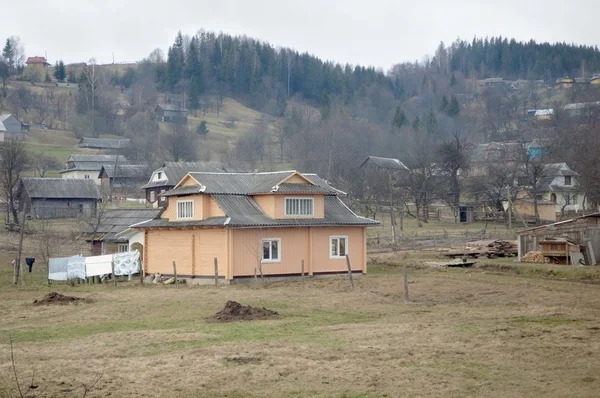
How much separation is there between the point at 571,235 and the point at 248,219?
17307 mm

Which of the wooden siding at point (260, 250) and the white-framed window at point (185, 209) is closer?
the wooden siding at point (260, 250)

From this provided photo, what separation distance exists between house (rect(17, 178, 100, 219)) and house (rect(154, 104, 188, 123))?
79.9 metres

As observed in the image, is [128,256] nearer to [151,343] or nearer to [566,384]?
[151,343]

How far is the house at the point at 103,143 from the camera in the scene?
444 ft

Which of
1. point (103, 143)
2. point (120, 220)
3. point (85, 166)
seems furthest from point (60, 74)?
point (120, 220)

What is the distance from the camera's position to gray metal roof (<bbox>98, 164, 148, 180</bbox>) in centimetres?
10579

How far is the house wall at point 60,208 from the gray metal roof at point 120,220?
24474 millimetres

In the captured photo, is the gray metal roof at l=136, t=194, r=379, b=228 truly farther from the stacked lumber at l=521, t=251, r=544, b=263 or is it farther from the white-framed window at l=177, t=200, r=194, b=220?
the stacked lumber at l=521, t=251, r=544, b=263

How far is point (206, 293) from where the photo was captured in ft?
119

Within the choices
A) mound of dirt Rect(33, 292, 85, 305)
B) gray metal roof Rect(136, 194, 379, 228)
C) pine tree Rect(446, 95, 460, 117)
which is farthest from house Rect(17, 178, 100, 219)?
pine tree Rect(446, 95, 460, 117)

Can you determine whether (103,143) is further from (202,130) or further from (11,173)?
(11,173)

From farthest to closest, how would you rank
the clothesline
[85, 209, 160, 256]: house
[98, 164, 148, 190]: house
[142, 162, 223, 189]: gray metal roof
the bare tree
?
[98, 164, 148, 190]: house
[142, 162, 223, 189]: gray metal roof
the bare tree
[85, 209, 160, 256]: house
the clothesline

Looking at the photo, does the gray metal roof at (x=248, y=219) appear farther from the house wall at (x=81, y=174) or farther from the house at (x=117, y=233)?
the house wall at (x=81, y=174)

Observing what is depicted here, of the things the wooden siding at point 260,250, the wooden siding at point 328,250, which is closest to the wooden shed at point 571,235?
the wooden siding at point 328,250
